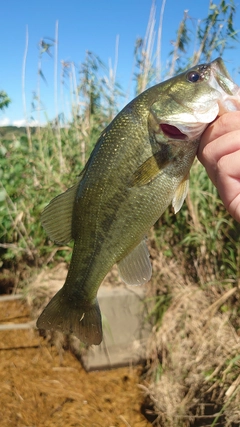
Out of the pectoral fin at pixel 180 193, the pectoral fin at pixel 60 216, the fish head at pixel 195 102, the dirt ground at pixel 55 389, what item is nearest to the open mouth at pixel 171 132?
the fish head at pixel 195 102

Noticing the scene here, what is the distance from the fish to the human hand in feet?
0.16

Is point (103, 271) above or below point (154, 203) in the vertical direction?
below

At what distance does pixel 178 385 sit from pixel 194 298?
67 cm

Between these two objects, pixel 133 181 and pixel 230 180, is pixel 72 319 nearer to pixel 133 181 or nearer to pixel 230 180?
pixel 133 181

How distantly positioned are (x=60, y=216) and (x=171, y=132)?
505 mm

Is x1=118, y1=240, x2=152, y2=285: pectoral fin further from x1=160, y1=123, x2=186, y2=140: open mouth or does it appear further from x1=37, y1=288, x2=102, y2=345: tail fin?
x1=160, y1=123, x2=186, y2=140: open mouth

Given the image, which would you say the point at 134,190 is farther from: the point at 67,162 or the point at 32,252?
the point at 67,162

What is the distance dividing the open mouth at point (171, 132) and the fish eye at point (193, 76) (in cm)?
20

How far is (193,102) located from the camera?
5.49ft

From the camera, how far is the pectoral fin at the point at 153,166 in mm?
1618

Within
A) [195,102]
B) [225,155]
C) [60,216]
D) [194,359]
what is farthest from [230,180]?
[194,359]

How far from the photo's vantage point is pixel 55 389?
3.66 m

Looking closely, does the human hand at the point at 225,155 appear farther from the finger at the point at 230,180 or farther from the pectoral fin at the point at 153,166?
the pectoral fin at the point at 153,166

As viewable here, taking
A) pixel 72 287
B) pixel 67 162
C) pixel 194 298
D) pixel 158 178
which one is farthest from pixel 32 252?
pixel 158 178
